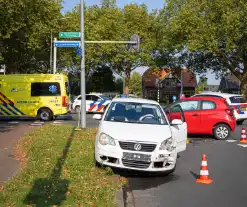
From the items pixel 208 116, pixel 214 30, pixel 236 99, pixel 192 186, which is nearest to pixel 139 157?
pixel 192 186

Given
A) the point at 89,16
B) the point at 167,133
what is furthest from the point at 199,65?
the point at 167,133

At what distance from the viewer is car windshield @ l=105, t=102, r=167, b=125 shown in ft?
28.3

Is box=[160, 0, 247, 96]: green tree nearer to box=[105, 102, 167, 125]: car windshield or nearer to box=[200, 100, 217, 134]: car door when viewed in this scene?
box=[200, 100, 217, 134]: car door

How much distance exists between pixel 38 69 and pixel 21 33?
90.9 feet

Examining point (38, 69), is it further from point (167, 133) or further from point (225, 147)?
point (167, 133)

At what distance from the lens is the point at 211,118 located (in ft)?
45.7

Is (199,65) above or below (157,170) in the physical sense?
above

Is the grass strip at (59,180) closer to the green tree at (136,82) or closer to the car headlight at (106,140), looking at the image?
the car headlight at (106,140)

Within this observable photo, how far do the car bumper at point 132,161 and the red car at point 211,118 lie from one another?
6324 mm

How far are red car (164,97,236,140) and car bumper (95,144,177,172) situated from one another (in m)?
6.32

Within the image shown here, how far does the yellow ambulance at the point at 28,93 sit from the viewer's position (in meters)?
20.1

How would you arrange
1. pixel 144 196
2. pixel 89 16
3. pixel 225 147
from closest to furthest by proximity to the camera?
pixel 144 196
pixel 225 147
pixel 89 16

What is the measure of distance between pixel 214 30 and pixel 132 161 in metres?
28.1

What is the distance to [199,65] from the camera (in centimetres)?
4291
